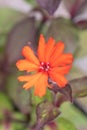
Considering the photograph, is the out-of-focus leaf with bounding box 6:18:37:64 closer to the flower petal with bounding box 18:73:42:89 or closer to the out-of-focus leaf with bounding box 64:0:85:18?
the out-of-focus leaf with bounding box 64:0:85:18

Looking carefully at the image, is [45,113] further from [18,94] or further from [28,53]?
[18,94]

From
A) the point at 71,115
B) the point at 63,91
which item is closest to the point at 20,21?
the point at 71,115

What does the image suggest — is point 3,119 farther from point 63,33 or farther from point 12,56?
point 63,33

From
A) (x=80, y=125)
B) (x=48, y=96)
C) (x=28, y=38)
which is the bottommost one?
(x=80, y=125)

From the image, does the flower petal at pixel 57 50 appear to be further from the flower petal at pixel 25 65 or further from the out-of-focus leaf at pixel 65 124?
the out-of-focus leaf at pixel 65 124

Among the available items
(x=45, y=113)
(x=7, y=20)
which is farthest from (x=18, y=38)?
(x=45, y=113)

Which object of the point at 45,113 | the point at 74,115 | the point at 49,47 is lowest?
the point at 74,115

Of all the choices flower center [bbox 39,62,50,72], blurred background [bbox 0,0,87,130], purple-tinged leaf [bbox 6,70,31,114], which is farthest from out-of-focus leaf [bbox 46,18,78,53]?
flower center [bbox 39,62,50,72]
